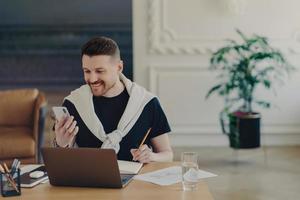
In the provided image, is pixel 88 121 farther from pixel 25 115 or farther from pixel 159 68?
pixel 159 68

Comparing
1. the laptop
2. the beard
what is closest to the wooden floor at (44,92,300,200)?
the beard

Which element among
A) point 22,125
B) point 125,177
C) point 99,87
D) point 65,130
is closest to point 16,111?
point 22,125

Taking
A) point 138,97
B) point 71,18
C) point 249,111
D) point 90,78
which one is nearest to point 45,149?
point 90,78

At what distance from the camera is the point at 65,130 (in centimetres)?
236

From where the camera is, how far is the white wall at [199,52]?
5.75m

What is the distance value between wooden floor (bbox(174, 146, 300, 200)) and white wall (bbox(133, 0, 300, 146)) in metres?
0.24

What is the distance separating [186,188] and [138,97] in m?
0.63

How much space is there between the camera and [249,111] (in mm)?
5367

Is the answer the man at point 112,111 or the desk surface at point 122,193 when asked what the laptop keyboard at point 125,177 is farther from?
the man at point 112,111

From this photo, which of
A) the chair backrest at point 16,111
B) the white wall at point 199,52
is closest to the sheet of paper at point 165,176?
the chair backrest at point 16,111

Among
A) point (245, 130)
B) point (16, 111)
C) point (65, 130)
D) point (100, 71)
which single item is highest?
point (100, 71)

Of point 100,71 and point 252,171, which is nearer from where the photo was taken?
point 100,71

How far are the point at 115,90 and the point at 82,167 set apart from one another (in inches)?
24.6

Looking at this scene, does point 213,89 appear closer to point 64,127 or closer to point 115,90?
point 115,90
